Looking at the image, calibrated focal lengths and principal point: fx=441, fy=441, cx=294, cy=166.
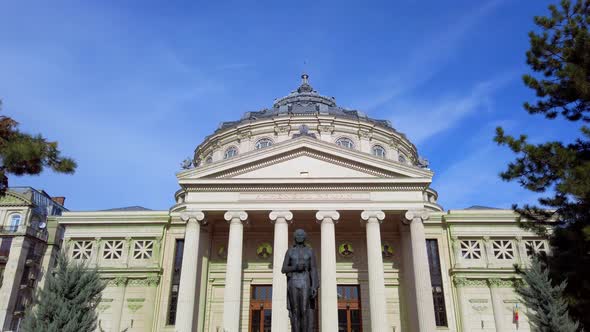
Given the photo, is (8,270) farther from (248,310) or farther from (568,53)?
(568,53)

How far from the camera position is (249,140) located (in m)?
35.5

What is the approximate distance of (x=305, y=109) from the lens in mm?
37938

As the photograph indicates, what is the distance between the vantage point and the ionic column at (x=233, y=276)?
2189cm

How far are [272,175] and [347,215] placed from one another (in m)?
4.88

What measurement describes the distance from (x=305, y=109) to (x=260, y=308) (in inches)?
709

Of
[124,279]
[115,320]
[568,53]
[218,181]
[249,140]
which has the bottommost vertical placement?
[115,320]

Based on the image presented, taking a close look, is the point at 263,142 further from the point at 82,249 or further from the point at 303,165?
the point at 82,249

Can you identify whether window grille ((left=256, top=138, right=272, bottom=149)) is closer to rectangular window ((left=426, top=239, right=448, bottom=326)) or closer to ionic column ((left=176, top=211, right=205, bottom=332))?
ionic column ((left=176, top=211, right=205, bottom=332))

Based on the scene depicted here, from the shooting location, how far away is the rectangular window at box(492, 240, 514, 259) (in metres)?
27.6

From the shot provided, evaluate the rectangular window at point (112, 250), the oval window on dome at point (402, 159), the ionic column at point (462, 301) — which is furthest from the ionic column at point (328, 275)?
the oval window on dome at point (402, 159)

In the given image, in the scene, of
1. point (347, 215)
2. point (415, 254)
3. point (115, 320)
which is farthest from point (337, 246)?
point (115, 320)

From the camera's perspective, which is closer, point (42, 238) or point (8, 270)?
point (8, 270)

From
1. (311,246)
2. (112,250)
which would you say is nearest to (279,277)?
(311,246)

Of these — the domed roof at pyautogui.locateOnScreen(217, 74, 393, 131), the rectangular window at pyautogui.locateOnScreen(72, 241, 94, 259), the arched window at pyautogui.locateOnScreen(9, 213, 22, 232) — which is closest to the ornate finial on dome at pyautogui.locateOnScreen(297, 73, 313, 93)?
the domed roof at pyautogui.locateOnScreen(217, 74, 393, 131)
